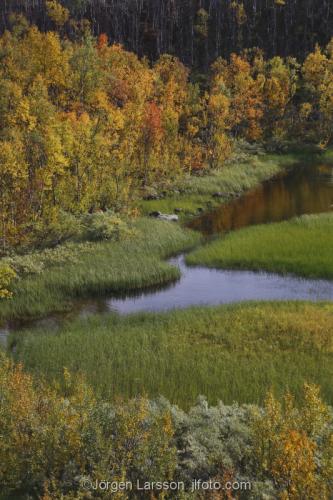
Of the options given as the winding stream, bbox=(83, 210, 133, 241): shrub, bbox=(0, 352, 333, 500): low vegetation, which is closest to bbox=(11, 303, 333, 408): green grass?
the winding stream

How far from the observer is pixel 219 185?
2125 inches

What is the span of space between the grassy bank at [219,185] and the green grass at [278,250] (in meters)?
9.19

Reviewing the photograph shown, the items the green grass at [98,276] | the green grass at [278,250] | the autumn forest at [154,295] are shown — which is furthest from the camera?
the green grass at [278,250]

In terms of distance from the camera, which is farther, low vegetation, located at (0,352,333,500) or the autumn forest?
the autumn forest

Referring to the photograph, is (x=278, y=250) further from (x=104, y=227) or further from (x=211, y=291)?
(x=104, y=227)

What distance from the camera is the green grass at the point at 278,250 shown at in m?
30.5

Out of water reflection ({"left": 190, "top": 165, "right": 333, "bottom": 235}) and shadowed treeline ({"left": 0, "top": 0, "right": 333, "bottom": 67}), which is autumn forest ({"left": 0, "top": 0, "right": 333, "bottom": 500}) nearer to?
water reflection ({"left": 190, "top": 165, "right": 333, "bottom": 235})

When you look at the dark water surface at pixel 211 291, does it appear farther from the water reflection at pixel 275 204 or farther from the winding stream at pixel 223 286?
the water reflection at pixel 275 204

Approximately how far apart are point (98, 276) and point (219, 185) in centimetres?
2797

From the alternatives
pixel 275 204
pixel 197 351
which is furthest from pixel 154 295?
pixel 275 204

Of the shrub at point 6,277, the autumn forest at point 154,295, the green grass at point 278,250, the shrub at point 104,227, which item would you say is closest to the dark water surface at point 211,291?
the autumn forest at point 154,295

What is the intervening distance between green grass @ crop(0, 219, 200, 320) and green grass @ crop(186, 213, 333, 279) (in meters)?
2.79

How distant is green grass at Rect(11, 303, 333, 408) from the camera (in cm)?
→ 1672

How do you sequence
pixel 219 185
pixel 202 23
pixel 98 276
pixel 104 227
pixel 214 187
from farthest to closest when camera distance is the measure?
pixel 202 23 → pixel 219 185 → pixel 214 187 → pixel 104 227 → pixel 98 276
